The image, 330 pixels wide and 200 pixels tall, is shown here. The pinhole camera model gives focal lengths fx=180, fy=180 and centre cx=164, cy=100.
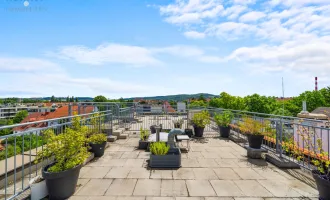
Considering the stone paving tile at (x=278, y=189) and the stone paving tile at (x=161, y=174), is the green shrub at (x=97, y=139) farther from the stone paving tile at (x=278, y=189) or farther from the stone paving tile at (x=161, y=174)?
the stone paving tile at (x=278, y=189)

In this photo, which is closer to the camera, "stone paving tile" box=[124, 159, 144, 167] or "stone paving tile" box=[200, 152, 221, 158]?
"stone paving tile" box=[124, 159, 144, 167]

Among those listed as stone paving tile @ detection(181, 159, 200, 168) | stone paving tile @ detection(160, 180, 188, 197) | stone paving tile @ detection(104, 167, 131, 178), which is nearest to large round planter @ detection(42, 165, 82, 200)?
stone paving tile @ detection(104, 167, 131, 178)

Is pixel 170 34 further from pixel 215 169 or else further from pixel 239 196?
pixel 239 196

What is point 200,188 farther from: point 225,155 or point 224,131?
point 224,131

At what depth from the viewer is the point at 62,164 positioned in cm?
281

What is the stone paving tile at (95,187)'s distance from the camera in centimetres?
298

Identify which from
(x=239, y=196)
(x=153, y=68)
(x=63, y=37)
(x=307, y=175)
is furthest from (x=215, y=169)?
(x=153, y=68)

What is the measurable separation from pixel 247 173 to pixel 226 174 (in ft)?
1.56

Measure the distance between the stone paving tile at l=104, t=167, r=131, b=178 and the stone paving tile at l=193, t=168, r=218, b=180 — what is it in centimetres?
150

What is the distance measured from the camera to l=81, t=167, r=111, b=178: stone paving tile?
370 cm

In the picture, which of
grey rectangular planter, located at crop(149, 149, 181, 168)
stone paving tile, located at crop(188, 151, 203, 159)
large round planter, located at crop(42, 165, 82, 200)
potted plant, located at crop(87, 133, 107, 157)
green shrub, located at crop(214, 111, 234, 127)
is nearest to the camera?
large round planter, located at crop(42, 165, 82, 200)

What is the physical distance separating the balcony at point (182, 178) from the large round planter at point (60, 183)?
20 centimetres

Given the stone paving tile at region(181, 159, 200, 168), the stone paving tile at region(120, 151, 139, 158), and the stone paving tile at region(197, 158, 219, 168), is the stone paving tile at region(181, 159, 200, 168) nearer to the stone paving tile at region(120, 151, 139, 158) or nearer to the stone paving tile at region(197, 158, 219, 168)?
the stone paving tile at region(197, 158, 219, 168)

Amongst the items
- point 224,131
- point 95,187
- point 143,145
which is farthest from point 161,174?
point 224,131
